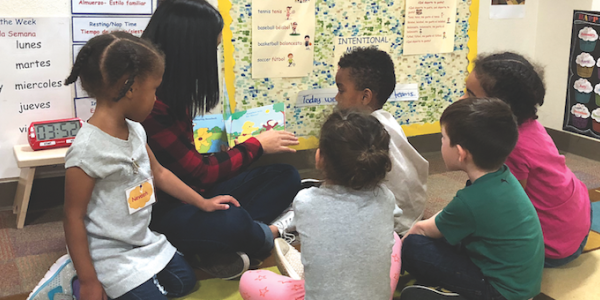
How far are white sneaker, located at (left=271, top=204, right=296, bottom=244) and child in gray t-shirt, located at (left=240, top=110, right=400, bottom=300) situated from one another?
24.7 inches

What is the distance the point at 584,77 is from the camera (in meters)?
2.77

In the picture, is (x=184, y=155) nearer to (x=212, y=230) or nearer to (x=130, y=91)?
(x=212, y=230)

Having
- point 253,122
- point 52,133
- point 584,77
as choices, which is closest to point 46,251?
point 52,133

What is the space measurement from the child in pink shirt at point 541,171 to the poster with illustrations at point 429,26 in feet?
3.17

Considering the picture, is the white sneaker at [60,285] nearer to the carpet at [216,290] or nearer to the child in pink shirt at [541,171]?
the carpet at [216,290]

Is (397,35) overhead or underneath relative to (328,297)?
overhead

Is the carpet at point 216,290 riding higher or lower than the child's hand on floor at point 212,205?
Result: lower

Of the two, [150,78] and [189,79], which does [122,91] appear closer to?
[150,78]

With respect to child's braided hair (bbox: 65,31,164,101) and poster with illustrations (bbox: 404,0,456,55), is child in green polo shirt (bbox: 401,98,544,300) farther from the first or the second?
poster with illustrations (bbox: 404,0,456,55)

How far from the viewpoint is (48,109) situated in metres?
1.97

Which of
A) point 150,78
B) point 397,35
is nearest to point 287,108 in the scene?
point 397,35

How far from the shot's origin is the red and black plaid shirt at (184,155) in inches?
58.8

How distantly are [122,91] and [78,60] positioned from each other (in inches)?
4.6

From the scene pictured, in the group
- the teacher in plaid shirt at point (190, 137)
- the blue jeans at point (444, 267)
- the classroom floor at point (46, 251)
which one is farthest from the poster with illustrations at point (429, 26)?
the blue jeans at point (444, 267)
